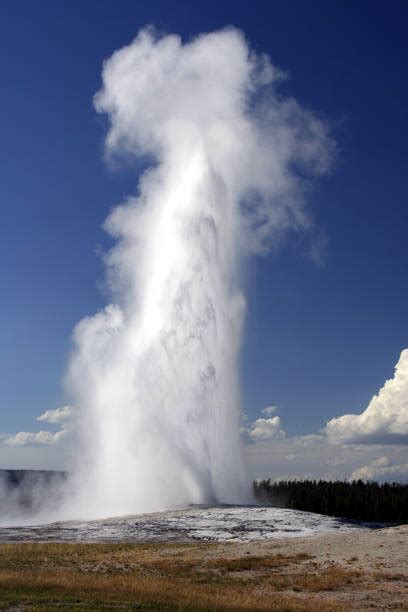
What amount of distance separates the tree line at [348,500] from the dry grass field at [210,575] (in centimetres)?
5488

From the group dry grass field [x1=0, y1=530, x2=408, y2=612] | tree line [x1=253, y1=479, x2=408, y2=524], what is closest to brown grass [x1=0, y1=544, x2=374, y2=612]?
dry grass field [x1=0, y1=530, x2=408, y2=612]

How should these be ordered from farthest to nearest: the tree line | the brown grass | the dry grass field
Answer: the tree line, the dry grass field, the brown grass

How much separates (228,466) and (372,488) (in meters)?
54.6

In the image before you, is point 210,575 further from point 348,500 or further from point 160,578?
point 348,500

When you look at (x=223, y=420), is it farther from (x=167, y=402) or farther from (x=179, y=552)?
(x=179, y=552)

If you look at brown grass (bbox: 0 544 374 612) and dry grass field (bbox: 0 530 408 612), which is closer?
brown grass (bbox: 0 544 374 612)

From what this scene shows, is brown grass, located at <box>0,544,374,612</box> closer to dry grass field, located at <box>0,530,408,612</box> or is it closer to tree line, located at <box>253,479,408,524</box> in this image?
dry grass field, located at <box>0,530,408,612</box>

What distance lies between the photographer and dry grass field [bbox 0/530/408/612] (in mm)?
21891

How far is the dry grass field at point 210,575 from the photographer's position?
21.9 meters

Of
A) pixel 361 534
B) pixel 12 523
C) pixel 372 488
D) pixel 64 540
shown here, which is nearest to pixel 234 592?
pixel 361 534

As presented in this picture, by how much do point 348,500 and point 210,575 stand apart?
239 ft

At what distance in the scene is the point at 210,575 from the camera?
1174 inches

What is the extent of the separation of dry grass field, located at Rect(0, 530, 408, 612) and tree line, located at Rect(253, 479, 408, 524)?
54884 mm

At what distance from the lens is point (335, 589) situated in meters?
27.2
